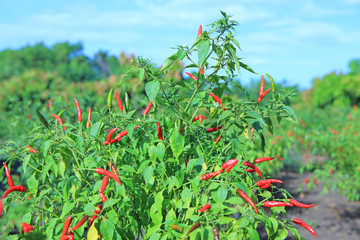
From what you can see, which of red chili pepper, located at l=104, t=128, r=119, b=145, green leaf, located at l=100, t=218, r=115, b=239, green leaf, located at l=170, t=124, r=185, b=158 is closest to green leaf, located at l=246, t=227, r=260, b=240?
green leaf, located at l=170, t=124, r=185, b=158

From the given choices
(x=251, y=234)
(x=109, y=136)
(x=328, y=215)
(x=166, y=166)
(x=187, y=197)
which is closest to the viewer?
(x=251, y=234)

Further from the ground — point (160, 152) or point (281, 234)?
point (160, 152)

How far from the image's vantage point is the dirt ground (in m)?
5.61

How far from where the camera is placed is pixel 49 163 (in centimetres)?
205

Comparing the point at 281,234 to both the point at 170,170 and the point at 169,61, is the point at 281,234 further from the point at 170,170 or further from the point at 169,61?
the point at 169,61

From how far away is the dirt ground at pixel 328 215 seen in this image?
221 inches

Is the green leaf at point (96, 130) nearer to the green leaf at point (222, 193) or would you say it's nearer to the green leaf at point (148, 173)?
the green leaf at point (148, 173)

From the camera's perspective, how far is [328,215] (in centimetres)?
647

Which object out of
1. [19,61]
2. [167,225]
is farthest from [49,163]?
[19,61]

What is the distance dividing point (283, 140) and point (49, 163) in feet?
19.0

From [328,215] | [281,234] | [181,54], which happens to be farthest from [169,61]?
[328,215]

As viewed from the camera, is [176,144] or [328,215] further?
[328,215]

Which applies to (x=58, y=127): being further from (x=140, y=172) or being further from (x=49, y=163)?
(x=140, y=172)

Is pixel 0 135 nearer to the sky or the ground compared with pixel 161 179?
nearer to the ground
